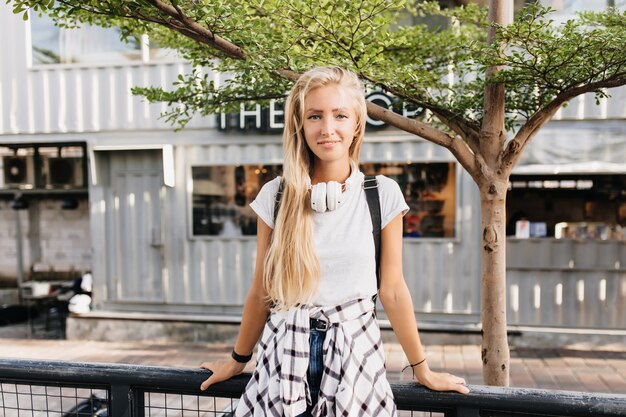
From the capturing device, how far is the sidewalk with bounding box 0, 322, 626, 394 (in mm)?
5863

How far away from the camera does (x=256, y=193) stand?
7.78 metres

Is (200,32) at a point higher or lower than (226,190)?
higher

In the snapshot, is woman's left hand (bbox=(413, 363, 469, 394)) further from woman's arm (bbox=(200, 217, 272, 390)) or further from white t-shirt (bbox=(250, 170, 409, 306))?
woman's arm (bbox=(200, 217, 272, 390))

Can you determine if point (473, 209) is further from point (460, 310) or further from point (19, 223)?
point (19, 223)

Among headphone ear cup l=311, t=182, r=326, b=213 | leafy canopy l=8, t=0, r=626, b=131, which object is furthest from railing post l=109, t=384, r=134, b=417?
leafy canopy l=8, t=0, r=626, b=131

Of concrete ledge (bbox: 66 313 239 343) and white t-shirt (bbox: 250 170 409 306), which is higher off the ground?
white t-shirt (bbox: 250 170 409 306)

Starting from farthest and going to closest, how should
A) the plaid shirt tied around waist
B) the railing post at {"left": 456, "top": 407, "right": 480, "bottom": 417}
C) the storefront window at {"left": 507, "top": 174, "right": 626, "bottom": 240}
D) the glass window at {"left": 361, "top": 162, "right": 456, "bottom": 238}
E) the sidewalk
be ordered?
the glass window at {"left": 361, "top": 162, "right": 456, "bottom": 238}, the storefront window at {"left": 507, "top": 174, "right": 626, "bottom": 240}, the sidewalk, the railing post at {"left": 456, "top": 407, "right": 480, "bottom": 417}, the plaid shirt tied around waist

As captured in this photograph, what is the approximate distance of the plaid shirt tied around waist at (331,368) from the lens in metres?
1.70

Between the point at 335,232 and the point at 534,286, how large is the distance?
6.01m

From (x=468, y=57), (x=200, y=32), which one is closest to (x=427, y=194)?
(x=468, y=57)

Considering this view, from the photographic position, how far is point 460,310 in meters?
7.16

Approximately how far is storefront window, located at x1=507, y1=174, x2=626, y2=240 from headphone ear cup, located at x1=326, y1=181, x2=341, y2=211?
595 cm

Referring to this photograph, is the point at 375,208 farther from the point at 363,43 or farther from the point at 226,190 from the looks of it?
the point at 226,190

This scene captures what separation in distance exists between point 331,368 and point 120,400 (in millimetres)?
1025
